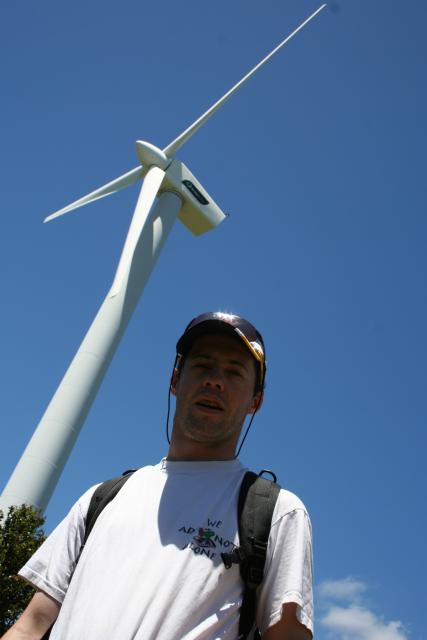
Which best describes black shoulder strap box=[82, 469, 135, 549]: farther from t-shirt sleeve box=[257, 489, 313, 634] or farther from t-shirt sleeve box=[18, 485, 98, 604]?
t-shirt sleeve box=[257, 489, 313, 634]

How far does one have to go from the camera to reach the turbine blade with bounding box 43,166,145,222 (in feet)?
110

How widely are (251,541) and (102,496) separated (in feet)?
3.74

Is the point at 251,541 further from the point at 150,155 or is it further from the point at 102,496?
the point at 150,155

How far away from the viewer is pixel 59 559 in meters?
3.54

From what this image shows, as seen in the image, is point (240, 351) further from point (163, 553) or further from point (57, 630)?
point (57, 630)

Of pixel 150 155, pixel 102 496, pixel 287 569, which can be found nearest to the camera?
pixel 287 569

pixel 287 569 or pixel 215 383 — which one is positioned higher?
pixel 215 383

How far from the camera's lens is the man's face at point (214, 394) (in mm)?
3752

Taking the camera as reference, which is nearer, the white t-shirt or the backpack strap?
the white t-shirt

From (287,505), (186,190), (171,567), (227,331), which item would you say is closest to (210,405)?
(227,331)

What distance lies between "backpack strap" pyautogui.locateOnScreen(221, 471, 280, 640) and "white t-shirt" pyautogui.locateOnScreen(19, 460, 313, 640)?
0.13 feet

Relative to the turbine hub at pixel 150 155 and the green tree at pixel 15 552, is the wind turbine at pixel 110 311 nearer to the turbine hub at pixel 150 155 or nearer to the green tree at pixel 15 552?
the turbine hub at pixel 150 155

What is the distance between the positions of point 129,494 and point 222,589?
34.5 inches

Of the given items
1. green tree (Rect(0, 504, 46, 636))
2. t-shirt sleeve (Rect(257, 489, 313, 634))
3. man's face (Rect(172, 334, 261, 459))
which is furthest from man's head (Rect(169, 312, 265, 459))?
green tree (Rect(0, 504, 46, 636))
